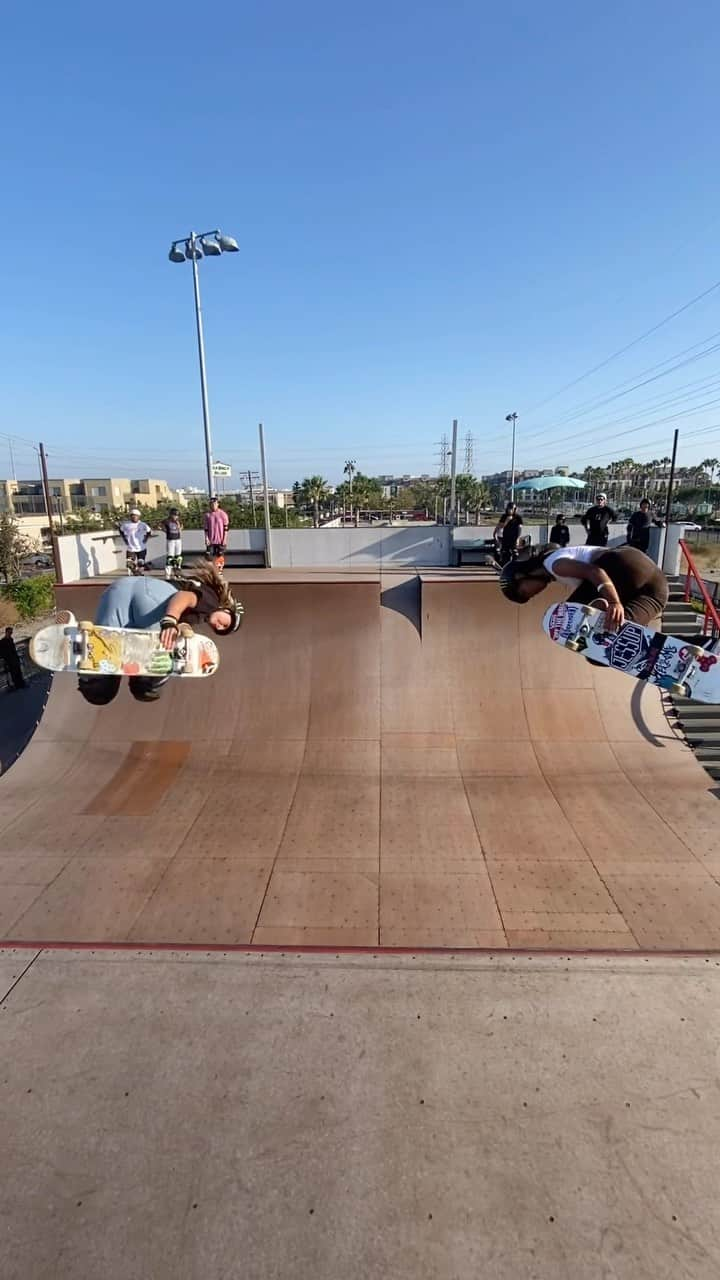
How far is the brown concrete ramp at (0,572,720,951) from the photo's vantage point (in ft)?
23.9

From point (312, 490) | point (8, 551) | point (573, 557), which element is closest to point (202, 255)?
point (573, 557)

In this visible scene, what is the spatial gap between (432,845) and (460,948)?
6.46 feet

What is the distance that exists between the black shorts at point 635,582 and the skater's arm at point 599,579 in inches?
3.4

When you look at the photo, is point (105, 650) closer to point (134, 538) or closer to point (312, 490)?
point (134, 538)

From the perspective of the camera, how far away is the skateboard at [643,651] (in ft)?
19.4

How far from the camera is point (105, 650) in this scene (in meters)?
5.95

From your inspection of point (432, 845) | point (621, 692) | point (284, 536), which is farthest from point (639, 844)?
point (284, 536)

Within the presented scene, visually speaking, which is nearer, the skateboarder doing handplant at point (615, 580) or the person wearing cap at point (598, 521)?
the skateboarder doing handplant at point (615, 580)

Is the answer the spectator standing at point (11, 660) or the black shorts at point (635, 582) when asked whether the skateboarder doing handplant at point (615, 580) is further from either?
the spectator standing at point (11, 660)

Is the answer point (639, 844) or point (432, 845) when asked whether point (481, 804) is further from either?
point (639, 844)

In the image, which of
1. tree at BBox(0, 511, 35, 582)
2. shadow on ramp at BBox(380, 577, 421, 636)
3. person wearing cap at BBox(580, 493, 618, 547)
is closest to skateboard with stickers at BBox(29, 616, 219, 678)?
shadow on ramp at BBox(380, 577, 421, 636)

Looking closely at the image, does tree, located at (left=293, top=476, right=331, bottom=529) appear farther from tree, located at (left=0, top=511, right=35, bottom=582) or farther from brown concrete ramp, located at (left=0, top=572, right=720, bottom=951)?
brown concrete ramp, located at (left=0, top=572, right=720, bottom=951)

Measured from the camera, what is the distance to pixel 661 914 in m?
7.26

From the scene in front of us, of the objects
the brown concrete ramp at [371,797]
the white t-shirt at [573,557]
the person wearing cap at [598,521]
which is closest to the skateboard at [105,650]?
the brown concrete ramp at [371,797]
